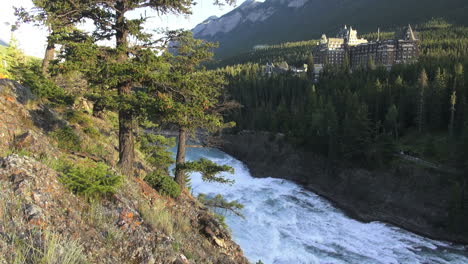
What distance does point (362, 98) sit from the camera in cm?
6275

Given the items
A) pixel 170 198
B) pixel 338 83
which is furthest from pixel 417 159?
pixel 170 198

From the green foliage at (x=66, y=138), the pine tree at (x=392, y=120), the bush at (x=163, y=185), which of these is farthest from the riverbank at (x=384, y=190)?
the green foliage at (x=66, y=138)

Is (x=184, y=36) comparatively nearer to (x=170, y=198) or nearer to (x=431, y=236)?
(x=170, y=198)

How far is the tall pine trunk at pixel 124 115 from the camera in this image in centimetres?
1029

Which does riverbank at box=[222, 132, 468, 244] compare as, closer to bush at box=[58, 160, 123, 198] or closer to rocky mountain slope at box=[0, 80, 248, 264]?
rocky mountain slope at box=[0, 80, 248, 264]

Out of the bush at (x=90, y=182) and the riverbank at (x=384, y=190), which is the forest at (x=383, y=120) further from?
the bush at (x=90, y=182)

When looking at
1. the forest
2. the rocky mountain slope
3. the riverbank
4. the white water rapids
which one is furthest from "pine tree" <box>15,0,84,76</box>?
the forest

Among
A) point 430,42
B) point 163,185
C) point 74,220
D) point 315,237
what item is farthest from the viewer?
point 430,42

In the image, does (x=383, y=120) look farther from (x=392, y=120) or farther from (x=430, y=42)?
(x=430, y=42)

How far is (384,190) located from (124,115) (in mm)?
40079

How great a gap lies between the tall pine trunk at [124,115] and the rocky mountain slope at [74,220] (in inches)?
33.7

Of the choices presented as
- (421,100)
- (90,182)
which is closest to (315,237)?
(90,182)

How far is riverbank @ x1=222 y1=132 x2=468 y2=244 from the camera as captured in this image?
36.0 meters

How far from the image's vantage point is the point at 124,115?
10.7 metres
